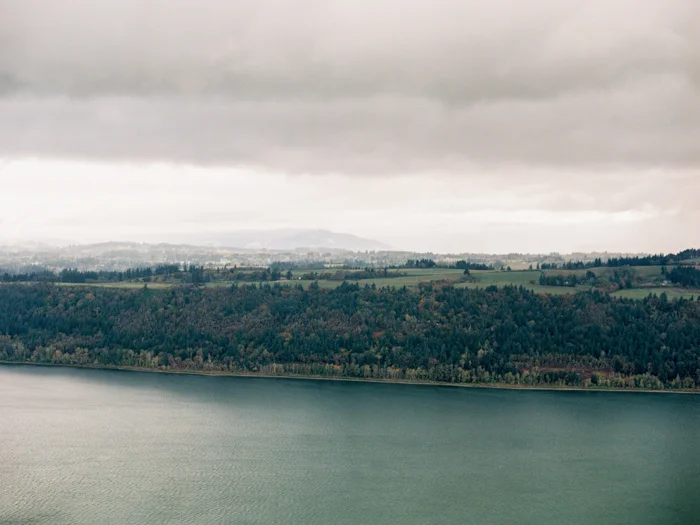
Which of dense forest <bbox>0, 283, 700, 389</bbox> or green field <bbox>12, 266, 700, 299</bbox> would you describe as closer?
dense forest <bbox>0, 283, 700, 389</bbox>

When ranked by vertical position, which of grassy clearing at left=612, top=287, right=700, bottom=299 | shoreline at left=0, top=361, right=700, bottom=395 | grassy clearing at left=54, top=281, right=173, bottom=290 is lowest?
shoreline at left=0, top=361, right=700, bottom=395

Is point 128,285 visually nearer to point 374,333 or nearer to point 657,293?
point 374,333

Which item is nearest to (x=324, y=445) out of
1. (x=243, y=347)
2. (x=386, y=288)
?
(x=243, y=347)

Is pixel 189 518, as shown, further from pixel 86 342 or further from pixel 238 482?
pixel 86 342

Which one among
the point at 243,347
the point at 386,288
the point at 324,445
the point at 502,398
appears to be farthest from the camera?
the point at 386,288

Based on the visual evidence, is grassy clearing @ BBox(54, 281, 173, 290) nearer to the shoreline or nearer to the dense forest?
the dense forest

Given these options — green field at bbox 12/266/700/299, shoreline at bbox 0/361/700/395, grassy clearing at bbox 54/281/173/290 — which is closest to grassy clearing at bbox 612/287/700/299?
green field at bbox 12/266/700/299

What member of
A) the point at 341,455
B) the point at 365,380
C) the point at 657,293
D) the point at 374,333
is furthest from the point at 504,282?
the point at 341,455

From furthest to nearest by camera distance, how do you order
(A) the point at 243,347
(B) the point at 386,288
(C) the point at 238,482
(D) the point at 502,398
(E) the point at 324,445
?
1. (B) the point at 386,288
2. (A) the point at 243,347
3. (D) the point at 502,398
4. (E) the point at 324,445
5. (C) the point at 238,482

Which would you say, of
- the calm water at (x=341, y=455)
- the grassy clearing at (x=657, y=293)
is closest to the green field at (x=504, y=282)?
the grassy clearing at (x=657, y=293)
